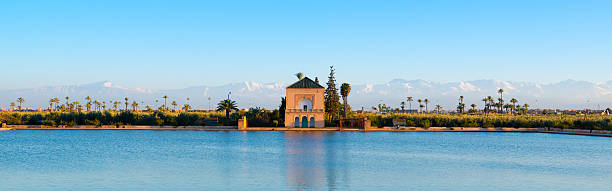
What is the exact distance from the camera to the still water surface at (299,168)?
22500 millimetres

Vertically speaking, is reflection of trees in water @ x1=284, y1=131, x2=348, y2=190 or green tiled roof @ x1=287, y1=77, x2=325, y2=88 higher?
green tiled roof @ x1=287, y1=77, x2=325, y2=88

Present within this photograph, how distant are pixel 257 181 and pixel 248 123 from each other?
5161cm

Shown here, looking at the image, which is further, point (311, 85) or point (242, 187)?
point (311, 85)

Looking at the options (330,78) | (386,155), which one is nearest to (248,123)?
(330,78)

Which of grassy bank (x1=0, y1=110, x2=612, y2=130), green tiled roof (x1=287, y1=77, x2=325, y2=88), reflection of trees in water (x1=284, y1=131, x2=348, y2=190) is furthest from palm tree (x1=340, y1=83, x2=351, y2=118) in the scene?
reflection of trees in water (x1=284, y1=131, x2=348, y2=190)

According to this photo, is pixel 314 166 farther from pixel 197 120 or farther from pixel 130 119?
pixel 130 119

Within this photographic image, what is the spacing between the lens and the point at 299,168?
93.6 ft

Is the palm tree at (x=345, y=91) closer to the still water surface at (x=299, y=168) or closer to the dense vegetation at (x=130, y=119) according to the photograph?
the dense vegetation at (x=130, y=119)

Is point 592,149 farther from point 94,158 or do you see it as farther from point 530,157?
Answer: point 94,158

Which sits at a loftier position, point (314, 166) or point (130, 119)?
point (130, 119)

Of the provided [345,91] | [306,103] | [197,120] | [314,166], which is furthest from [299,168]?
[345,91]

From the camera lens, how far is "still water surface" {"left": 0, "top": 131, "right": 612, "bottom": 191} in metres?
22.5

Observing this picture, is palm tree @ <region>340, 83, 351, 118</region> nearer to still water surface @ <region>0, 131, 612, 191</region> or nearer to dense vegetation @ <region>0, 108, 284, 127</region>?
dense vegetation @ <region>0, 108, 284, 127</region>

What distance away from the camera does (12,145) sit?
43.1 metres
